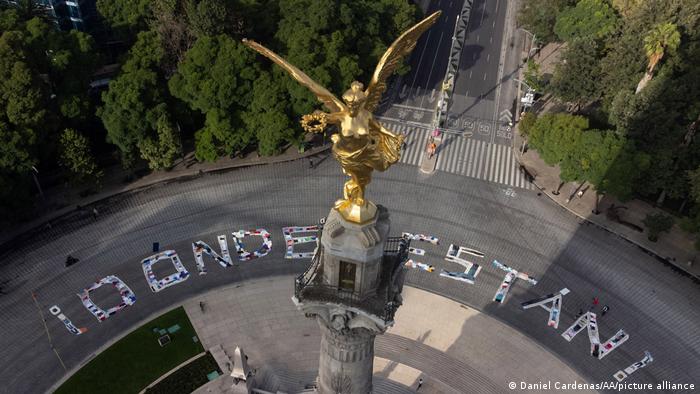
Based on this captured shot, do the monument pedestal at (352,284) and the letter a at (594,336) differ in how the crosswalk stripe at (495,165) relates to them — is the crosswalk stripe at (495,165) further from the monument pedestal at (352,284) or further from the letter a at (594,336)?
the monument pedestal at (352,284)

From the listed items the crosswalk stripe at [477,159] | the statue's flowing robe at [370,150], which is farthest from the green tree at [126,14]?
the statue's flowing robe at [370,150]

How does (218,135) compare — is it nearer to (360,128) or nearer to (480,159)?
(480,159)

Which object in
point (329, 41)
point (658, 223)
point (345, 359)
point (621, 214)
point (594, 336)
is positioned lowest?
point (594, 336)

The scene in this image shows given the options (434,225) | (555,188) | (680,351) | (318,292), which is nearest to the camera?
(318,292)

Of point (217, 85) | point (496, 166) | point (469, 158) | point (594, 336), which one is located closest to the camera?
→ point (594, 336)

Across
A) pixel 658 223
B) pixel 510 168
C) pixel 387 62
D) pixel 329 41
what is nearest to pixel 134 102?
pixel 329 41

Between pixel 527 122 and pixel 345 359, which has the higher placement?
pixel 345 359

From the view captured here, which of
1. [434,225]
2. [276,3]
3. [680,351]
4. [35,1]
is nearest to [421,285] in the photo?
[434,225]

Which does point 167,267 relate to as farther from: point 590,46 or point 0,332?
point 590,46
